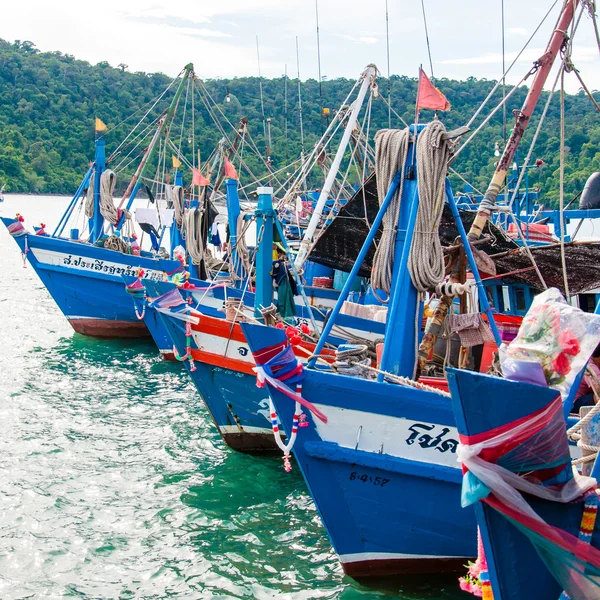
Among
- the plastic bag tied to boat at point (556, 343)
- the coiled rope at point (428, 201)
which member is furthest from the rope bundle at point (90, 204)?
the plastic bag tied to boat at point (556, 343)

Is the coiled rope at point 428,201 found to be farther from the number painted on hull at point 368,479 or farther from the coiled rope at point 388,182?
the number painted on hull at point 368,479

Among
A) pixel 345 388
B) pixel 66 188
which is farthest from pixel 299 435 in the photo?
pixel 66 188

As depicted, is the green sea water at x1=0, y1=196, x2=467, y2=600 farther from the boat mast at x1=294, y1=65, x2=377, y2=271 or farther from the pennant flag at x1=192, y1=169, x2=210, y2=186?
the pennant flag at x1=192, y1=169, x2=210, y2=186

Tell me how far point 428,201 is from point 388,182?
0.50m

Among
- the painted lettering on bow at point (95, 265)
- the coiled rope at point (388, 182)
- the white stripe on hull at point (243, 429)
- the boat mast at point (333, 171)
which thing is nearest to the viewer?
the coiled rope at point (388, 182)

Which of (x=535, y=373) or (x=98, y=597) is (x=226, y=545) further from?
(x=535, y=373)

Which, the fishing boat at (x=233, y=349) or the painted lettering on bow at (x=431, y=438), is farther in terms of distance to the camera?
the fishing boat at (x=233, y=349)

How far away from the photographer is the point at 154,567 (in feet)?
24.1

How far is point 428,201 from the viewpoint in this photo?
22.0ft

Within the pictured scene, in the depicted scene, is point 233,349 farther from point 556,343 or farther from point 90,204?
point 90,204

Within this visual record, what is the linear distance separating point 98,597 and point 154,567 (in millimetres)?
698

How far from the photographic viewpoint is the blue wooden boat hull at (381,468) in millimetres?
6188

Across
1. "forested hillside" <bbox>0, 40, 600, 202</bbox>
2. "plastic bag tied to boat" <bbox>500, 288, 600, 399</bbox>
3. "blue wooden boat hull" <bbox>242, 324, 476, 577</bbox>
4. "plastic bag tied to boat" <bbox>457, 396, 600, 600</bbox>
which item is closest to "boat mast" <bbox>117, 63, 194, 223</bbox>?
"blue wooden boat hull" <bbox>242, 324, 476, 577</bbox>

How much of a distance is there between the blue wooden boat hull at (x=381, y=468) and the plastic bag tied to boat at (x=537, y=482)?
83.6 inches
